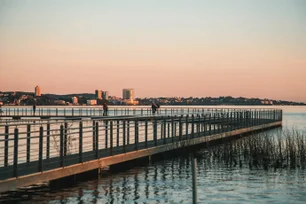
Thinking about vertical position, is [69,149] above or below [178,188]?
above

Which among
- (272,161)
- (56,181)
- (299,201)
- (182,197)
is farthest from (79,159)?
(272,161)

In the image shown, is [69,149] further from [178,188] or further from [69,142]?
[178,188]

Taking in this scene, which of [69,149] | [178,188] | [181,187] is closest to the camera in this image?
[178,188]

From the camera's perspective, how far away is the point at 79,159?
17562 mm

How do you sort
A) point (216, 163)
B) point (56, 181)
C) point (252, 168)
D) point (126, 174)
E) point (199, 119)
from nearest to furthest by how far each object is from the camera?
point (56, 181) < point (126, 174) < point (252, 168) < point (216, 163) < point (199, 119)

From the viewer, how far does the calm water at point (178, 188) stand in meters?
15.4

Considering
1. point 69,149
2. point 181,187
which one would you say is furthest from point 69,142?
point 181,187

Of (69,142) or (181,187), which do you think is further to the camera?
(69,142)

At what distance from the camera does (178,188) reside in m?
17.3

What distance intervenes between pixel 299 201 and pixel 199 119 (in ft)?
61.7

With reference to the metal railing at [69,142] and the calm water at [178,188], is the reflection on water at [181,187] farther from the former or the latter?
the metal railing at [69,142]

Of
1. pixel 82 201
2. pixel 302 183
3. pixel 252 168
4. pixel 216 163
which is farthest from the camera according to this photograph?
pixel 216 163

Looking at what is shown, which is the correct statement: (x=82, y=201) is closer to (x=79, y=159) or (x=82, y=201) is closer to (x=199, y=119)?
(x=79, y=159)

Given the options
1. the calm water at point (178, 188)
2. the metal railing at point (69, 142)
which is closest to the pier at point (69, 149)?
the metal railing at point (69, 142)
